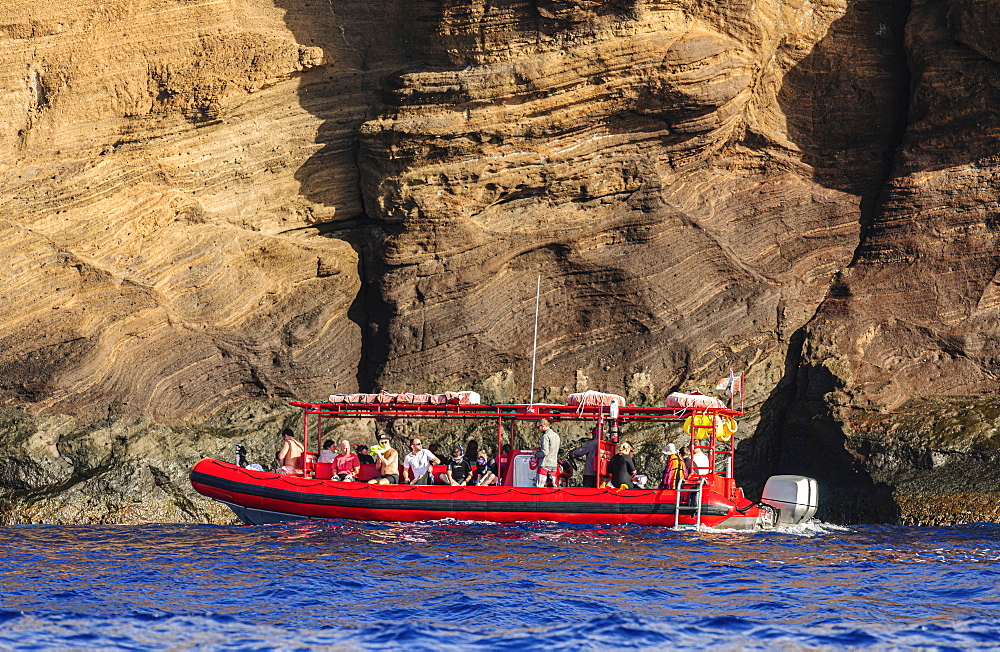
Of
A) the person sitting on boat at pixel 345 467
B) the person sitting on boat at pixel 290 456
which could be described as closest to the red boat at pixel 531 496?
the person sitting on boat at pixel 345 467

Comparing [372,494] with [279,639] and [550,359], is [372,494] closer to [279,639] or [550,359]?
[550,359]

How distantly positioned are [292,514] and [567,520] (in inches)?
166

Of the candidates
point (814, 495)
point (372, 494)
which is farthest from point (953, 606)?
point (372, 494)

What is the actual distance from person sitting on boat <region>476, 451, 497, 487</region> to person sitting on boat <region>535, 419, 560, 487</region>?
2.55 ft

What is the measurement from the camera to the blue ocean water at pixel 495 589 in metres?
11.0

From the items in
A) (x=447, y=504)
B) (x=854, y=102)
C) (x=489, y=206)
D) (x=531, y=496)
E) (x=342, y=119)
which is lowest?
(x=447, y=504)

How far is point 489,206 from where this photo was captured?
76.0 ft

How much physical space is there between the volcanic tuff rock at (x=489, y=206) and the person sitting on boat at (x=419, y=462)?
9.67 ft

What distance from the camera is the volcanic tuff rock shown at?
2183cm

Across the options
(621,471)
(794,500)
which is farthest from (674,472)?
(794,500)

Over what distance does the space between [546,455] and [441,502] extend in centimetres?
181

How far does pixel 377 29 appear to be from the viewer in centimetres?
2402

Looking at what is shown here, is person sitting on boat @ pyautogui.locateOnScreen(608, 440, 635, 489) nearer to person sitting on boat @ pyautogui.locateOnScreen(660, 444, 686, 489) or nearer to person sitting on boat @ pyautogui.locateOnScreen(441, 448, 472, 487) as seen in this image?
person sitting on boat @ pyautogui.locateOnScreen(660, 444, 686, 489)

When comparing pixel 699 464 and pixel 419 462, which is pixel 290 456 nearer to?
pixel 419 462
